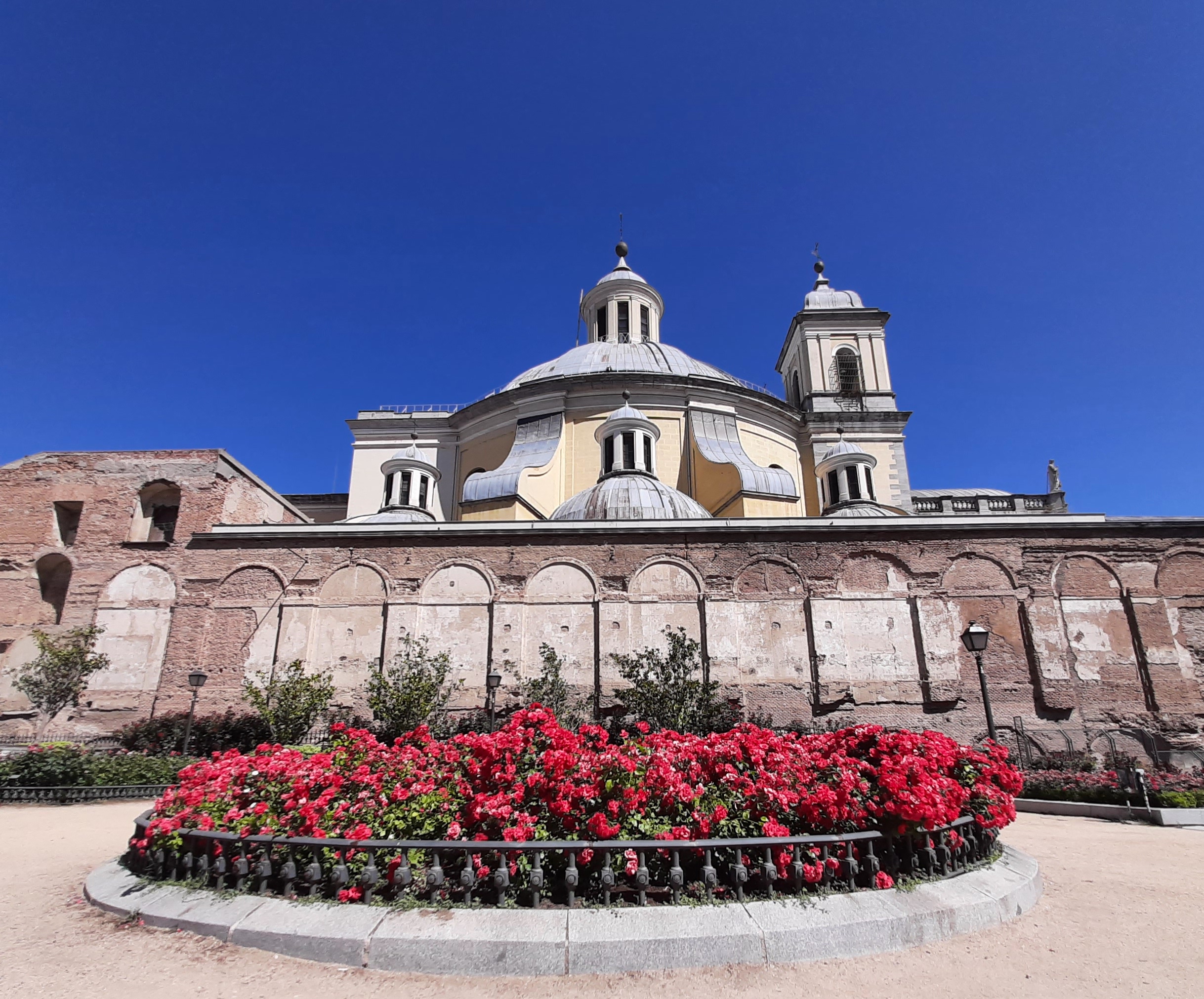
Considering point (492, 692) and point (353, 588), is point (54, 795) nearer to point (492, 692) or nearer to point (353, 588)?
point (353, 588)

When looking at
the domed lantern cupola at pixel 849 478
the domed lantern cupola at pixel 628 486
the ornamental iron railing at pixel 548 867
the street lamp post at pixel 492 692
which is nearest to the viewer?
the ornamental iron railing at pixel 548 867

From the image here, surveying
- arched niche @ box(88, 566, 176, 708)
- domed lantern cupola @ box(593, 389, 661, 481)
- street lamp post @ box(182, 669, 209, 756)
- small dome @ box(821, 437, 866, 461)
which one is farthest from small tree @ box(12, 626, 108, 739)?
small dome @ box(821, 437, 866, 461)

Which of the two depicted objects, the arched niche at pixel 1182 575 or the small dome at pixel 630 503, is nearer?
the arched niche at pixel 1182 575

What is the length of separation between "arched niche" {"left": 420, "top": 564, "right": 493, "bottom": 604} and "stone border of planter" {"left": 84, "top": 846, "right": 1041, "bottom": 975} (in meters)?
11.7

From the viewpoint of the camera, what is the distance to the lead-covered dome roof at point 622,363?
26266 millimetres

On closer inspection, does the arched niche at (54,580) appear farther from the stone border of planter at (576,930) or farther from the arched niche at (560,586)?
the stone border of planter at (576,930)

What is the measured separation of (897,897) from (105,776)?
11969mm

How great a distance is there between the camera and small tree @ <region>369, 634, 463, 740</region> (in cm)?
1355

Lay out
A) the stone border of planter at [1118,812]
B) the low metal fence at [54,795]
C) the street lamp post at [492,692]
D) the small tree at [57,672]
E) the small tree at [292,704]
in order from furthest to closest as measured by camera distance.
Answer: the small tree at [57,672]
the street lamp post at [492,692]
the small tree at [292,704]
the low metal fence at [54,795]
the stone border of planter at [1118,812]

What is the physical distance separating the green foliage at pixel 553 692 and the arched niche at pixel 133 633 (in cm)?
846

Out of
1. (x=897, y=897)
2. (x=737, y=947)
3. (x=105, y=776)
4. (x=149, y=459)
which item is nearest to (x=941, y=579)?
(x=897, y=897)

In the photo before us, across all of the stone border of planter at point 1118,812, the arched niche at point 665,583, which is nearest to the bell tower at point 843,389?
the arched niche at point 665,583

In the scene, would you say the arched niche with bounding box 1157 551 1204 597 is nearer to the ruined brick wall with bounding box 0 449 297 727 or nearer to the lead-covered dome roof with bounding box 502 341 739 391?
the lead-covered dome roof with bounding box 502 341 739 391

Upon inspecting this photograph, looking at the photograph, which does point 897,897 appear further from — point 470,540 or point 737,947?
point 470,540
